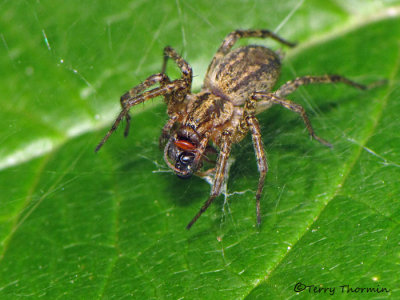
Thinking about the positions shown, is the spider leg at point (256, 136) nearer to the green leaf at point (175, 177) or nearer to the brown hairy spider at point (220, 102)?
the brown hairy spider at point (220, 102)

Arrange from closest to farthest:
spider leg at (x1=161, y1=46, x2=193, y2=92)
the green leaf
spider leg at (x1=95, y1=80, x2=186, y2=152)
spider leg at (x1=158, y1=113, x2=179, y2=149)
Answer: the green leaf
spider leg at (x1=95, y1=80, x2=186, y2=152)
spider leg at (x1=158, y1=113, x2=179, y2=149)
spider leg at (x1=161, y1=46, x2=193, y2=92)

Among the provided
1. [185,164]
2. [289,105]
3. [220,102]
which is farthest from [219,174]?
[220,102]

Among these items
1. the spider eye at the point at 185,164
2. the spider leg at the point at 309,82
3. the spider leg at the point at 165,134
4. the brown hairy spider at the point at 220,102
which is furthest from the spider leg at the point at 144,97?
the spider leg at the point at 309,82

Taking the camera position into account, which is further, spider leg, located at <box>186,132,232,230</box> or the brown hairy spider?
the brown hairy spider

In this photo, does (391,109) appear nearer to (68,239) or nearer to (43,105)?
(68,239)

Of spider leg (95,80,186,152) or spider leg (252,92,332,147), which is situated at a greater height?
spider leg (95,80,186,152)

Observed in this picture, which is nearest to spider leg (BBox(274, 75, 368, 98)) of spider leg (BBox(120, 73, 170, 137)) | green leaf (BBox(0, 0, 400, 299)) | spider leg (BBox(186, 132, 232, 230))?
green leaf (BBox(0, 0, 400, 299))

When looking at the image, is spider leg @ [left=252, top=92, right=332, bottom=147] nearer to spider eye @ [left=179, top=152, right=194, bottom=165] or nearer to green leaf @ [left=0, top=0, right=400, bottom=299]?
green leaf @ [left=0, top=0, right=400, bottom=299]
